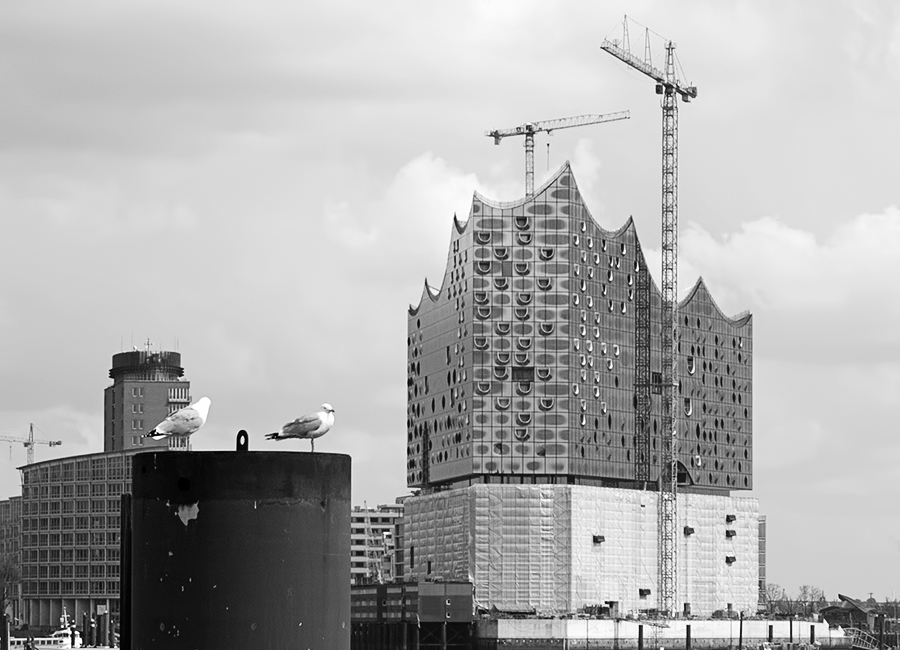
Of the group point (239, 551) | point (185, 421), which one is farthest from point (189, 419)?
point (239, 551)

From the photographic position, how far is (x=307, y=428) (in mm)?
18609

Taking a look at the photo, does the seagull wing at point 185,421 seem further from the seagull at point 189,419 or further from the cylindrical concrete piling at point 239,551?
the cylindrical concrete piling at point 239,551

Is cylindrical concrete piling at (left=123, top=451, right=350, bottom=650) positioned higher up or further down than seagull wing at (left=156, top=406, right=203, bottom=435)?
further down

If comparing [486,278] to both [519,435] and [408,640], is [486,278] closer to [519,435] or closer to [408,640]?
[519,435]

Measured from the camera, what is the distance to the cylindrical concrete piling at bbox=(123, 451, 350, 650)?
1534cm

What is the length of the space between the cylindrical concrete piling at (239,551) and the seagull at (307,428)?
9.27ft

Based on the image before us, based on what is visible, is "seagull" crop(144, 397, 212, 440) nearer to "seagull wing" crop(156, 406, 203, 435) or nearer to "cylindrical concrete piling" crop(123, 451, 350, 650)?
"seagull wing" crop(156, 406, 203, 435)

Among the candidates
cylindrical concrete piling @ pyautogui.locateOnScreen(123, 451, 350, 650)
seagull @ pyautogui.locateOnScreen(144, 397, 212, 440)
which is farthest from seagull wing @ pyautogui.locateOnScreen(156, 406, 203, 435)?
cylindrical concrete piling @ pyautogui.locateOnScreen(123, 451, 350, 650)

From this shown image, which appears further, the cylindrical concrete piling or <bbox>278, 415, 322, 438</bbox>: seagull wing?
<bbox>278, 415, 322, 438</bbox>: seagull wing

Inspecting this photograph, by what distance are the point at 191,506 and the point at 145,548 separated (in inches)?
26.3

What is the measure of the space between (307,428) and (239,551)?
338cm

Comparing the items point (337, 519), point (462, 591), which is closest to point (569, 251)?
point (462, 591)

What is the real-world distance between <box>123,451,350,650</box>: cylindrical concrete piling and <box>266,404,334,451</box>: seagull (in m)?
2.82

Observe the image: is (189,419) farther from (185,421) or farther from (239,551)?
(239,551)
